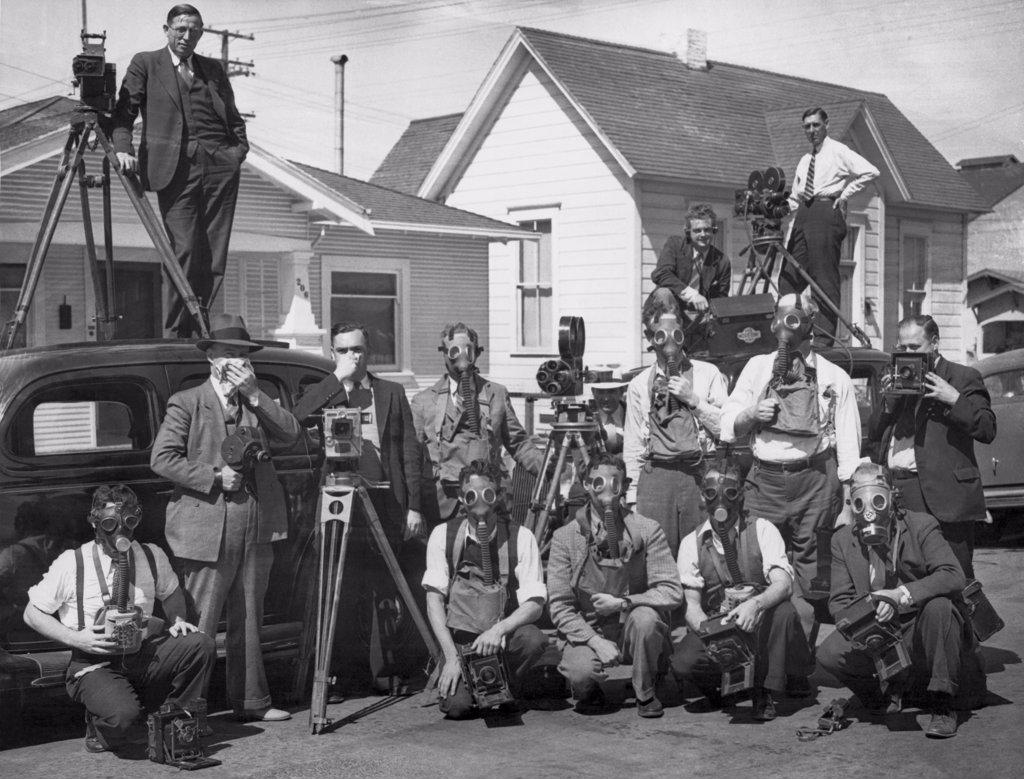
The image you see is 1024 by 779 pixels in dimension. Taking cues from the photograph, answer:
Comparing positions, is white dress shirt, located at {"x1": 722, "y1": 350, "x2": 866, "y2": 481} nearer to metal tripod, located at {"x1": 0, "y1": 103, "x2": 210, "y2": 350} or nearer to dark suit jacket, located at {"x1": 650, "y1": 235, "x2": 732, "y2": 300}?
dark suit jacket, located at {"x1": 650, "y1": 235, "x2": 732, "y2": 300}

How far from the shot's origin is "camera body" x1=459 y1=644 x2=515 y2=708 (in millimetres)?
5273

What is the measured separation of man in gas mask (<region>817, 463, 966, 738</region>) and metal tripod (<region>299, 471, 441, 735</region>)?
1.74 metres

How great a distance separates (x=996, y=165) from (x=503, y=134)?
19258 mm

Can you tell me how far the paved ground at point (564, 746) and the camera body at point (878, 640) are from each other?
263 millimetres

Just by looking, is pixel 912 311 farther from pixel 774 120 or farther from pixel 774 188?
pixel 774 188

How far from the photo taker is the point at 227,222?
7.11m

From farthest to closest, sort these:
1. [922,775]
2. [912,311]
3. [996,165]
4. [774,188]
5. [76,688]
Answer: [996,165], [912,311], [774,188], [76,688], [922,775]

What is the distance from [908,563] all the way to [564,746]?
5.25ft

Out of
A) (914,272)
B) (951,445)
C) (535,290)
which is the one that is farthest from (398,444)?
(914,272)

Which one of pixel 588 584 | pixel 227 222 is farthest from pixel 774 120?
pixel 588 584

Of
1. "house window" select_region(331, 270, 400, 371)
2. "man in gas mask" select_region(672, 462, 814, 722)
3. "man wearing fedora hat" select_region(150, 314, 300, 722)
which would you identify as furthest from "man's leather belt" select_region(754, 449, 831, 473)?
"house window" select_region(331, 270, 400, 371)

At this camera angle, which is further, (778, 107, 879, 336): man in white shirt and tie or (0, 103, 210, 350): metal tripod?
(778, 107, 879, 336): man in white shirt and tie

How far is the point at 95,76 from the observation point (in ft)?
21.0

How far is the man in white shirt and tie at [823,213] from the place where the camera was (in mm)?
9148
